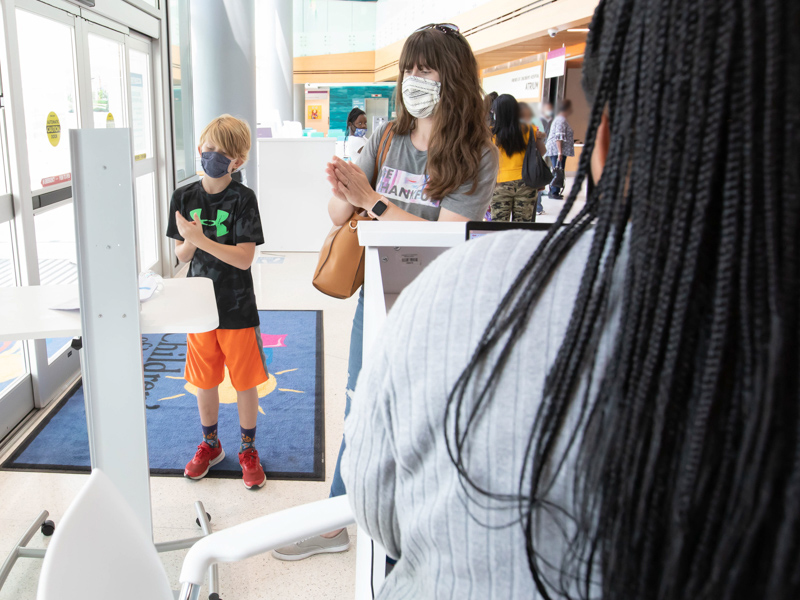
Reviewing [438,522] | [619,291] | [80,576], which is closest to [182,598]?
[80,576]

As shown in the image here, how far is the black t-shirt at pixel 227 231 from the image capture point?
2.21 m

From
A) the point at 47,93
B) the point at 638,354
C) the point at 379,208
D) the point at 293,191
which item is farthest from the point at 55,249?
the point at 638,354

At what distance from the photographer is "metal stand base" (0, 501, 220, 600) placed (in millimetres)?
1868

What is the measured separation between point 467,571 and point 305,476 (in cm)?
202

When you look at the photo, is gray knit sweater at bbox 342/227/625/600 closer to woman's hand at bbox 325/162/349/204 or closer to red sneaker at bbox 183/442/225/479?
woman's hand at bbox 325/162/349/204

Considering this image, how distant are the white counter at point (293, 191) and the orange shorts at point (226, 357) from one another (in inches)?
153

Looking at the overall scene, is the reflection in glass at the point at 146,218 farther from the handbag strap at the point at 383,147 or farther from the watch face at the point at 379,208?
the watch face at the point at 379,208

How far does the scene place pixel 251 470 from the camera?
7.92ft

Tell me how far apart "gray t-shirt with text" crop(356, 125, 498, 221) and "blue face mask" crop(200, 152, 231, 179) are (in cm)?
64

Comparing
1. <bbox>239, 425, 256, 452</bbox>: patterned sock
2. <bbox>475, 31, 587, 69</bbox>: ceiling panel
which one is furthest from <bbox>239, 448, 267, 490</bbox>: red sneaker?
<bbox>475, 31, 587, 69</bbox>: ceiling panel

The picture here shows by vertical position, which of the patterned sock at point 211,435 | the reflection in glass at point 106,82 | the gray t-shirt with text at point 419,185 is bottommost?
the patterned sock at point 211,435

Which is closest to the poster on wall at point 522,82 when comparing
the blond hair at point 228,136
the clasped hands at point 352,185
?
the blond hair at point 228,136

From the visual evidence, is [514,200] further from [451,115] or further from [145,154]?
[451,115]

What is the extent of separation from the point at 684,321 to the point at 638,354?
0.14 ft
